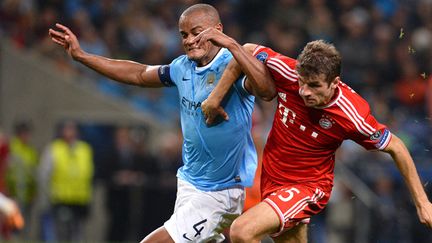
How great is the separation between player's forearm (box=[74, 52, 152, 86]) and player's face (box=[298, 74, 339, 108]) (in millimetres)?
1455

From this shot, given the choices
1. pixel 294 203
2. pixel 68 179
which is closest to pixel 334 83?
pixel 294 203

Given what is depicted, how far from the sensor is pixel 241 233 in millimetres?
6375

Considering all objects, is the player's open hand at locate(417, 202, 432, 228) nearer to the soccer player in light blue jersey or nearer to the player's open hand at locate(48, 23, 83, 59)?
the soccer player in light blue jersey

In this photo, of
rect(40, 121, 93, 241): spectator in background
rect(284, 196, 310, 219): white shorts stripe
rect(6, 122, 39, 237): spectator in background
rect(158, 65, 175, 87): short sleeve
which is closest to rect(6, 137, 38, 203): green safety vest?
rect(6, 122, 39, 237): spectator in background

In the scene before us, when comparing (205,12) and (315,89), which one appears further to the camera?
(205,12)

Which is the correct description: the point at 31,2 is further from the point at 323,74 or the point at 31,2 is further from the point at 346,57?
the point at 323,74

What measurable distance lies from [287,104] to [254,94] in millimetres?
236

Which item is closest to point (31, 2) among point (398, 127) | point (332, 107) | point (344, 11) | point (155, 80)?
point (344, 11)

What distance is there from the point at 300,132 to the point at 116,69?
1.53m

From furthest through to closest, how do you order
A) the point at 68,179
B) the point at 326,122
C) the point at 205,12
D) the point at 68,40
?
the point at 68,179
the point at 68,40
the point at 205,12
the point at 326,122

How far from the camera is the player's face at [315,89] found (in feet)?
21.2

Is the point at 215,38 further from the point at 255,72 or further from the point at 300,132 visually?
the point at 300,132

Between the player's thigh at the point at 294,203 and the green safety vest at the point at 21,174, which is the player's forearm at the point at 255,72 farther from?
the green safety vest at the point at 21,174

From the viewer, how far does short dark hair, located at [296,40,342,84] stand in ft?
21.2
